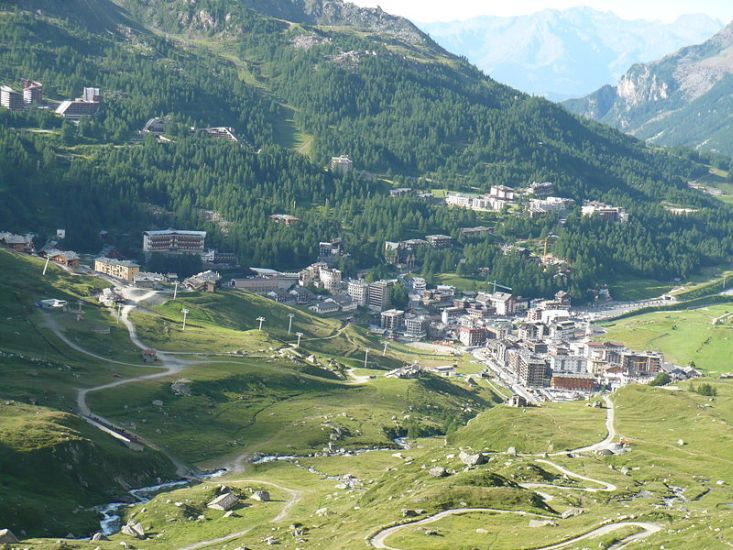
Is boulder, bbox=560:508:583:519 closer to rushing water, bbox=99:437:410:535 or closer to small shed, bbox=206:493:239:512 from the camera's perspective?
small shed, bbox=206:493:239:512

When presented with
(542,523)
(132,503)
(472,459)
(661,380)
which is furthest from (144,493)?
(661,380)

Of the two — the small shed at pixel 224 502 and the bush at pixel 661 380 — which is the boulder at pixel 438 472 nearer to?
the small shed at pixel 224 502

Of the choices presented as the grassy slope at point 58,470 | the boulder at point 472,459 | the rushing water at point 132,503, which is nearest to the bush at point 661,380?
the boulder at point 472,459

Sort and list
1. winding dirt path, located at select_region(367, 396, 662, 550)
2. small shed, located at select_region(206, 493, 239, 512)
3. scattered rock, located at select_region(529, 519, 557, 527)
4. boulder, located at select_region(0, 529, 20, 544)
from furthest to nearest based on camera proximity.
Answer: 1. small shed, located at select_region(206, 493, 239, 512)
2. scattered rock, located at select_region(529, 519, 557, 527)
3. boulder, located at select_region(0, 529, 20, 544)
4. winding dirt path, located at select_region(367, 396, 662, 550)

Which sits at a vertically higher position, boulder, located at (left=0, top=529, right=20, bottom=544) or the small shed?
boulder, located at (left=0, top=529, right=20, bottom=544)

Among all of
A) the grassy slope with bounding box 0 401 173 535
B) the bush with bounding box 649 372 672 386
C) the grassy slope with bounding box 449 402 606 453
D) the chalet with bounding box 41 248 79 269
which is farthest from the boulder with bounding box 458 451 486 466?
the chalet with bounding box 41 248 79 269

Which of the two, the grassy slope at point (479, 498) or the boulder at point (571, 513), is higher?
the boulder at point (571, 513)
